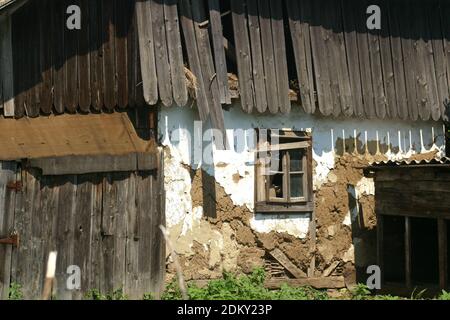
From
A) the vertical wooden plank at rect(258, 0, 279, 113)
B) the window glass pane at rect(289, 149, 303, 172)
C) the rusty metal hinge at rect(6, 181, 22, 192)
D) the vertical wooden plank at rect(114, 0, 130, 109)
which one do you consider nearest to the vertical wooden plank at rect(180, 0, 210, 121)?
the vertical wooden plank at rect(114, 0, 130, 109)

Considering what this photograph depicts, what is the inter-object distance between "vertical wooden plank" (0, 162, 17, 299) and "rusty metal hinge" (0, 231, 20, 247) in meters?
0.07

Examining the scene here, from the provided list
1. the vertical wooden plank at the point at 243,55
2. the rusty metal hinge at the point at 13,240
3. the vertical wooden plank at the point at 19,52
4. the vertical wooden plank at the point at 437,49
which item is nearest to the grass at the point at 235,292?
the rusty metal hinge at the point at 13,240

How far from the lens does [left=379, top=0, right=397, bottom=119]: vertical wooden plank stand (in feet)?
41.5

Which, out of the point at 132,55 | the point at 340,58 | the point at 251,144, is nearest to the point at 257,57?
the point at 251,144

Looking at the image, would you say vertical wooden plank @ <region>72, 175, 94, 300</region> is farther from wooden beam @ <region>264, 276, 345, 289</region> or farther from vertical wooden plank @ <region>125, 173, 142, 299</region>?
wooden beam @ <region>264, 276, 345, 289</region>

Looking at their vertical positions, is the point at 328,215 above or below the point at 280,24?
below

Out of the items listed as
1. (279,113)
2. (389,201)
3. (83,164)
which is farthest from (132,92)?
(389,201)

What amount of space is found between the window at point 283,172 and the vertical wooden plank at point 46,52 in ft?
10.8

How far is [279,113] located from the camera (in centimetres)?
1194

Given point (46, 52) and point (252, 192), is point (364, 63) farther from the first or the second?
point (46, 52)

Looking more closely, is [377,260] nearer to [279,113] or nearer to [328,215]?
[328,215]

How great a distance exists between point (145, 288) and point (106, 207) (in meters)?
1.29

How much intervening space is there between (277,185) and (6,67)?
4.58m

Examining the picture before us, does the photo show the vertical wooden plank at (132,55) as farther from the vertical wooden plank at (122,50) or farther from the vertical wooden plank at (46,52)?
the vertical wooden plank at (46,52)
